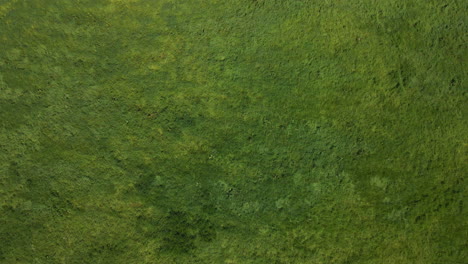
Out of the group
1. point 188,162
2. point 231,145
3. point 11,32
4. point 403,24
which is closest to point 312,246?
Answer: point 231,145

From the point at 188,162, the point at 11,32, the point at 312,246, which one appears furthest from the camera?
the point at 11,32

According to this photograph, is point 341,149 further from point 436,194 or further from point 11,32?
point 11,32

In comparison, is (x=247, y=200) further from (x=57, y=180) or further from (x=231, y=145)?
(x=57, y=180)

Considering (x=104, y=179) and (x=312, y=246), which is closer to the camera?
(x=312, y=246)

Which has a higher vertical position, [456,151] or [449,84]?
[449,84]

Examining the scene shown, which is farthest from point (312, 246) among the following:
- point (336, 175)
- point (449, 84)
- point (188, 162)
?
point (449, 84)

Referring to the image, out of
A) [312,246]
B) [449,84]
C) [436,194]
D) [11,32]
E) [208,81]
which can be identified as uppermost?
[11,32]

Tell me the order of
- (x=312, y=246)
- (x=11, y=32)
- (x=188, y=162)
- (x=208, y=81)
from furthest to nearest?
(x=11, y=32), (x=208, y=81), (x=188, y=162), (x=312, y=246)
